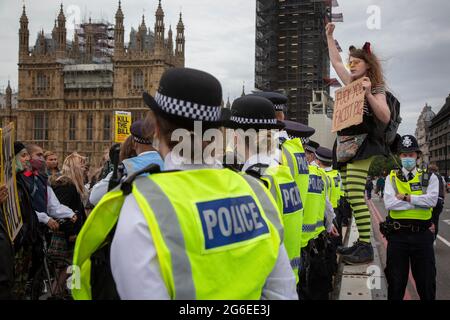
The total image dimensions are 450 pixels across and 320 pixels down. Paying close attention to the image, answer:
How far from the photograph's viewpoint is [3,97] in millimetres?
80625

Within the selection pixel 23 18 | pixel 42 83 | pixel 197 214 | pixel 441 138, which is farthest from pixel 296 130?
pixel 441 138

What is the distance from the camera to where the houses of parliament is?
6719 centimetres

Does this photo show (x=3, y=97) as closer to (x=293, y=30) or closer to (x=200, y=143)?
(x=293, y=30)

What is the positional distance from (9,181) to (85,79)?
Answer: 6894cm

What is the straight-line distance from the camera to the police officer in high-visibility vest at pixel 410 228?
5.00m

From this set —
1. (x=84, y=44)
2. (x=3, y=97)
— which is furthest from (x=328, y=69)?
(x=3, y=97)

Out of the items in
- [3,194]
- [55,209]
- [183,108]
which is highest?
[183,108]

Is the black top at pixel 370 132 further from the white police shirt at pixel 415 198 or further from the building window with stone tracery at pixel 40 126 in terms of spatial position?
the building window with stone tracery at pixel 40 126

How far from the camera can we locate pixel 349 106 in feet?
10.5

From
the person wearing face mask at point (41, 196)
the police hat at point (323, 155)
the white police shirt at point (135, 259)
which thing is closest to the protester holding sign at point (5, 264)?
the person wearing face mask at point (41, 196)

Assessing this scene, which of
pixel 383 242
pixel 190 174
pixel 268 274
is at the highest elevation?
pixel 190 174

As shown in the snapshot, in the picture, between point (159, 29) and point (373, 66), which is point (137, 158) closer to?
point (373, 66)
